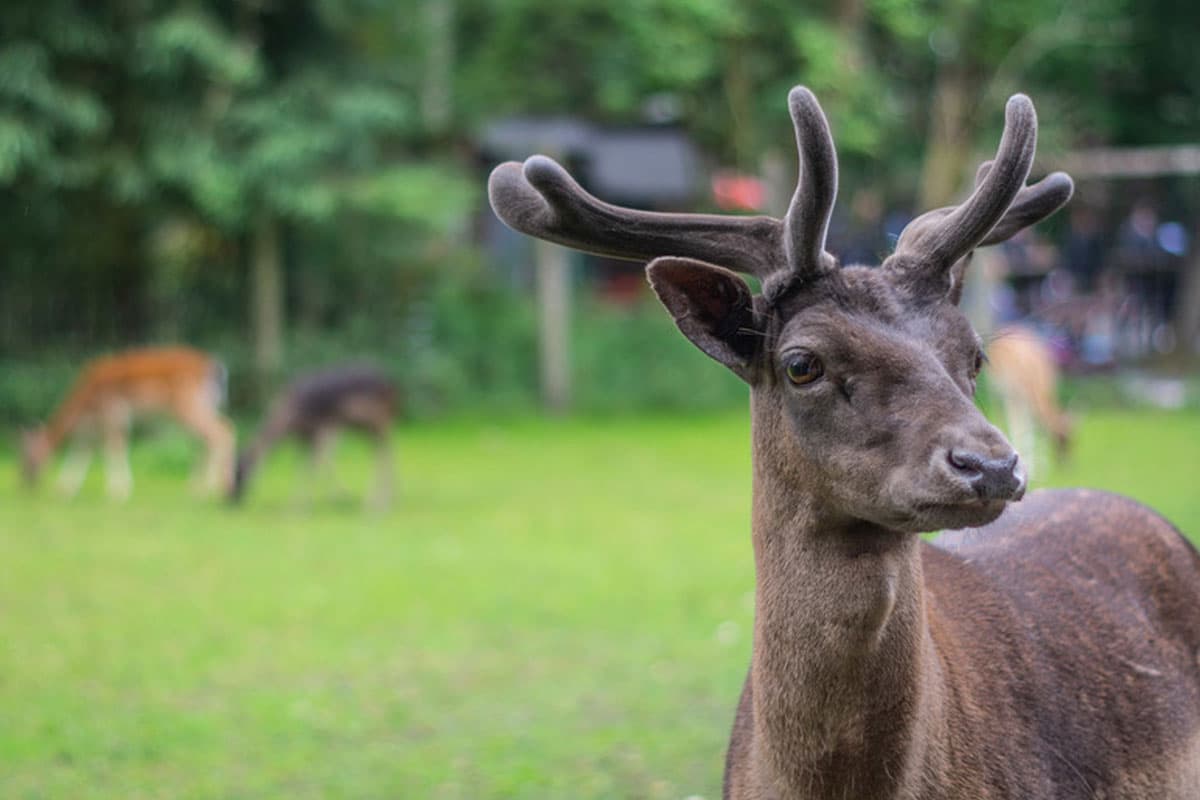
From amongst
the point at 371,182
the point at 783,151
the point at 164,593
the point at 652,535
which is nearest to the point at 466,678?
the point at 164,593

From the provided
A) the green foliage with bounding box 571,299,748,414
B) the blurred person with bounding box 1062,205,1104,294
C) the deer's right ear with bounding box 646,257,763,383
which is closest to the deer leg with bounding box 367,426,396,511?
the green foliage with bounding box 571,299,748,414

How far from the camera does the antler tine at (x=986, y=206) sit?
3430 millimetres

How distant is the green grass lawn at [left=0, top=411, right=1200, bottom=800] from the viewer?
6586 mm

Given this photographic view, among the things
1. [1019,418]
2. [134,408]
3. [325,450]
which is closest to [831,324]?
[325,450]

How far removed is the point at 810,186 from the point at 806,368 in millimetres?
405

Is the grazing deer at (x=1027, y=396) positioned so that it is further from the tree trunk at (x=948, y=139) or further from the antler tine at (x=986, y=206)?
the antler tine at (x=986, y=206)

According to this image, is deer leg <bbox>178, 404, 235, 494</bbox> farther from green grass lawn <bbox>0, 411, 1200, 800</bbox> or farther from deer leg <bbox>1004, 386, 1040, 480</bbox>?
deer leg <bbox>1004, 386, 1040, 480</bbox>

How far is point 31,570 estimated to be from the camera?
1121 cm

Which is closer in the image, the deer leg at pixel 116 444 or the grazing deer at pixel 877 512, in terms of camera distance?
the grazing deer at pixel 877 512

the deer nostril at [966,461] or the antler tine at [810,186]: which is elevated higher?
the antler tine at [810,186]

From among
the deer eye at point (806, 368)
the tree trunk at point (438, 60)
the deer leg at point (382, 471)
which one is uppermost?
the tree trunk at point (438, 60)

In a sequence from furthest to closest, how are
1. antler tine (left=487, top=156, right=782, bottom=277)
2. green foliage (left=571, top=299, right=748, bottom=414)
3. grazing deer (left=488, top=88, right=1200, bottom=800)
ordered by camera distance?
1. green foliage (left=571, top=299, right=748, bottom=414)
2. antler tine (left=487, top=156, right=782, bottom=277)
3. grazing deer (left=488, top=88, right=1200, bottom=800)

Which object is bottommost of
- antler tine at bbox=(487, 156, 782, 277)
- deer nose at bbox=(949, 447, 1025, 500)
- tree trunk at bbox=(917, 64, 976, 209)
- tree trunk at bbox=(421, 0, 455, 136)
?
deer nose at bbox=(949, 447, 1025, 500)

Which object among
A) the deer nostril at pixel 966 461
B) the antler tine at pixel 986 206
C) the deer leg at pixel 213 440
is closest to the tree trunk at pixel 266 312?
the deer leg at pixel 213 440
